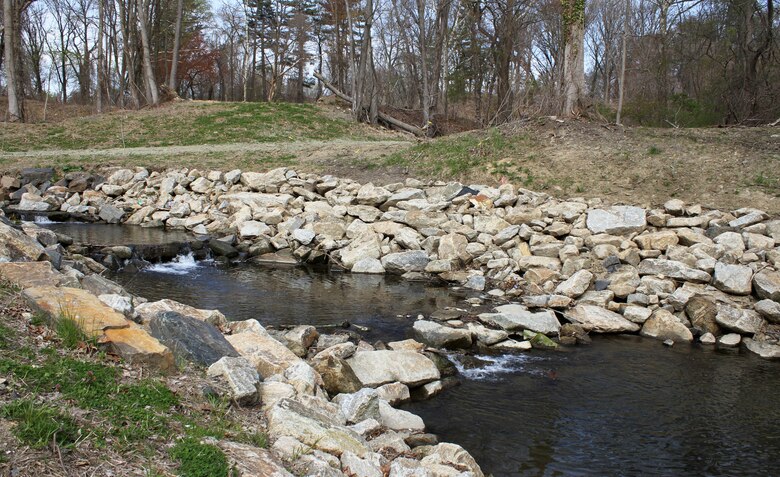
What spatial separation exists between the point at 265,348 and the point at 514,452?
2.31 metres

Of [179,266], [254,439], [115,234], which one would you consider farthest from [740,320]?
[115,234]

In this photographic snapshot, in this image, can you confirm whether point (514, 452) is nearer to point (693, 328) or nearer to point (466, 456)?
point (466, 456)

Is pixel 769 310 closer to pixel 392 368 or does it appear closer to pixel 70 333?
pixel 392 368

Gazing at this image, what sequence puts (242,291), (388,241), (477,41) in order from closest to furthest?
(242,291) → (388,241) → (477,41)

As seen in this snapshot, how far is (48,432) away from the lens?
276 centimetres

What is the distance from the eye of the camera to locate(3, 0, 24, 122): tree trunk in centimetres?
2250

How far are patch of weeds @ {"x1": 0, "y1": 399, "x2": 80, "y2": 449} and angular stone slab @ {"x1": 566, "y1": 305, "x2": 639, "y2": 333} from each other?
6.53 metres

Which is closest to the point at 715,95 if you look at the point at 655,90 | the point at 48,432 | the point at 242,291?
the point at 655,90

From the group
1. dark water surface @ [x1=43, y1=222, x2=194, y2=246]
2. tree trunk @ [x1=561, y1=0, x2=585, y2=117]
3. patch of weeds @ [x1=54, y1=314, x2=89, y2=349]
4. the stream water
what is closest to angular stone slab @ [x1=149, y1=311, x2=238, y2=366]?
patch of weeds @ [x1=54, y1=314, x2=89, y2=349]

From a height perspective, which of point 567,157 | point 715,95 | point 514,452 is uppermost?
point 715,95

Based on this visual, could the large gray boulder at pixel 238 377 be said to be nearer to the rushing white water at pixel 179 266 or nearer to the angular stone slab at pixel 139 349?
the angular stone slab at pixel 139 349

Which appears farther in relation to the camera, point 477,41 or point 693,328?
point 477,41

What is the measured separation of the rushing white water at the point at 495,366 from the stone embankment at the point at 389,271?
11.1 inches

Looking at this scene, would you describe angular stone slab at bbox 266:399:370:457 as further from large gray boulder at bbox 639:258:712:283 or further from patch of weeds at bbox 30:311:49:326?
large gray boulder at bbox 639:258:712:283
